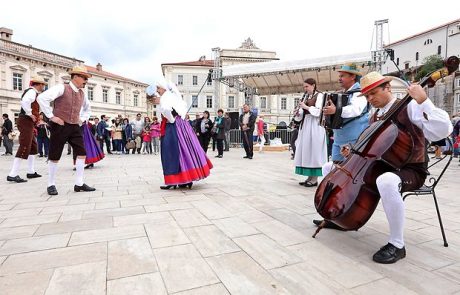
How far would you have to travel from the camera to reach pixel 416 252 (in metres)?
2.28

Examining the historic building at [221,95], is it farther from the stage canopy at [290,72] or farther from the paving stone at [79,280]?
the paving stone at [79,280]

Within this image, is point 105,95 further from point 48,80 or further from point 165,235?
point 165,235

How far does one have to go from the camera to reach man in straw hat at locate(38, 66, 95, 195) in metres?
4.23

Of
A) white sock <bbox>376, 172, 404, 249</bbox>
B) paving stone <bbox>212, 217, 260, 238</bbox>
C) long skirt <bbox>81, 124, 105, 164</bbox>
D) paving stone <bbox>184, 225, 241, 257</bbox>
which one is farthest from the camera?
long skirt <bbox>81, 124, 105, 164</bbox>

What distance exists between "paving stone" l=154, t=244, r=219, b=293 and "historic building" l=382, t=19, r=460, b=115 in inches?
1754

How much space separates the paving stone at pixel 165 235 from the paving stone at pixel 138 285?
496mm

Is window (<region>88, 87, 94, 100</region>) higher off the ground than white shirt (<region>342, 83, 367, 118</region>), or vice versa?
Answer: window (<region>88, 87, 94, 100</region>)

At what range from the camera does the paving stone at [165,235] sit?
2.41 metres

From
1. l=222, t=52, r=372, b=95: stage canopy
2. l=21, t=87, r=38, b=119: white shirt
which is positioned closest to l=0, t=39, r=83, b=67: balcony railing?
l=222, t=52, r=372, b=95: stage canopy

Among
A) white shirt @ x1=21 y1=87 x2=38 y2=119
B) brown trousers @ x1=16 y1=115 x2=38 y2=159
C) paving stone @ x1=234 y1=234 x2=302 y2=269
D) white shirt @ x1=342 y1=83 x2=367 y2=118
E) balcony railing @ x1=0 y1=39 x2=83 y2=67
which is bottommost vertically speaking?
paving stone @ x1=234 y1=234 x2=302 y2=269

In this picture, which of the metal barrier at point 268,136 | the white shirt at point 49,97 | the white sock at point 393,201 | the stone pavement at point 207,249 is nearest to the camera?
the stone pavement at point 207,249

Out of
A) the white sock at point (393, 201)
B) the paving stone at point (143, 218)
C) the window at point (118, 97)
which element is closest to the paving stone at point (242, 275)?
the white sock at point (393, 201)

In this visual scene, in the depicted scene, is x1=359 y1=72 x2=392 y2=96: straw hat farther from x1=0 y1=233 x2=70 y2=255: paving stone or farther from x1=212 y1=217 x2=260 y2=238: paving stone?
x1=0 y1=233 x2=70 y2=255: paving stone

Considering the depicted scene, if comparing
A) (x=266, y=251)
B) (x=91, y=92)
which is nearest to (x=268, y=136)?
(x=266, y=251)
